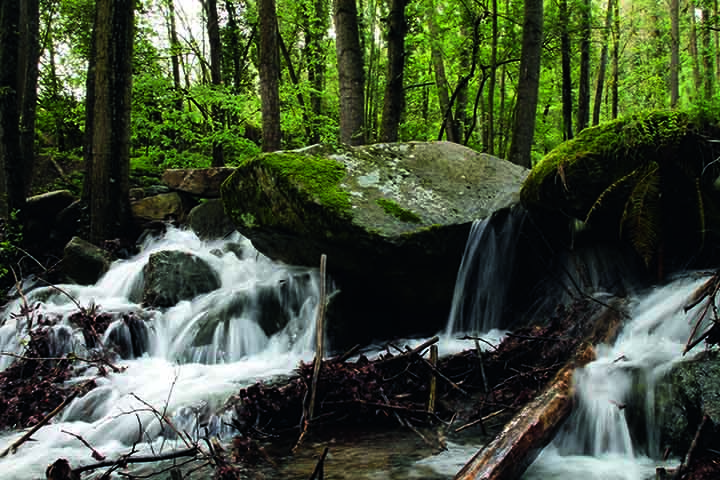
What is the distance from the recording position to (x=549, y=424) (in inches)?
116

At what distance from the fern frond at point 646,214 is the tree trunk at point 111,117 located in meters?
8.25

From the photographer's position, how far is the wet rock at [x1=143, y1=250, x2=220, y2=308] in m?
7.20

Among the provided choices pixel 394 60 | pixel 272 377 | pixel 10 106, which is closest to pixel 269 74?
pixel 394 60

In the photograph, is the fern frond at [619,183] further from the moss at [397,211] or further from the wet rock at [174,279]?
the wet rock at [174,279]

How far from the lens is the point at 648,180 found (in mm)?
4117

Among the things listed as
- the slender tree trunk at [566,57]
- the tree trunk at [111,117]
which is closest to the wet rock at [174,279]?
the tree trunk at [111,117]

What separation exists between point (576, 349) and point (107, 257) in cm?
759

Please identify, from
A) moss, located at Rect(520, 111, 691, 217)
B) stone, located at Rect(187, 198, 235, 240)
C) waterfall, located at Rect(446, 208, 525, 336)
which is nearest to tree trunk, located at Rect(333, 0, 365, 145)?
stone, located at Rect(187, 198, 235, 240)

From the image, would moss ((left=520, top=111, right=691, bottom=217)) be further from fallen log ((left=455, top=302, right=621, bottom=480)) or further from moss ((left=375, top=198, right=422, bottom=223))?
fallen log ((left=455, top=302, right=621, bottom=480))

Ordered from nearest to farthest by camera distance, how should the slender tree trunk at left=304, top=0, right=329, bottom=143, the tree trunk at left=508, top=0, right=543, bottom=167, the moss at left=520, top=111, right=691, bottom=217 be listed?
the moss at left=520, top=111, right=691, bottom=217, the tree trunk at left=508, top=0, right=543, bottom=167, the slender tree trunk at left=304, top=0, right=329, bottom=143

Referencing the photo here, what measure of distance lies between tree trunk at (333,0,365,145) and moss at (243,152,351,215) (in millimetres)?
2963

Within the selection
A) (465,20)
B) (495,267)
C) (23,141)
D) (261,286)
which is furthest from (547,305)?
(23,141)

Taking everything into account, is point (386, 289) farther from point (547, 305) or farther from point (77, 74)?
point (77, 74)

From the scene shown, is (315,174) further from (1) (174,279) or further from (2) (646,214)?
(2) (646,214)
